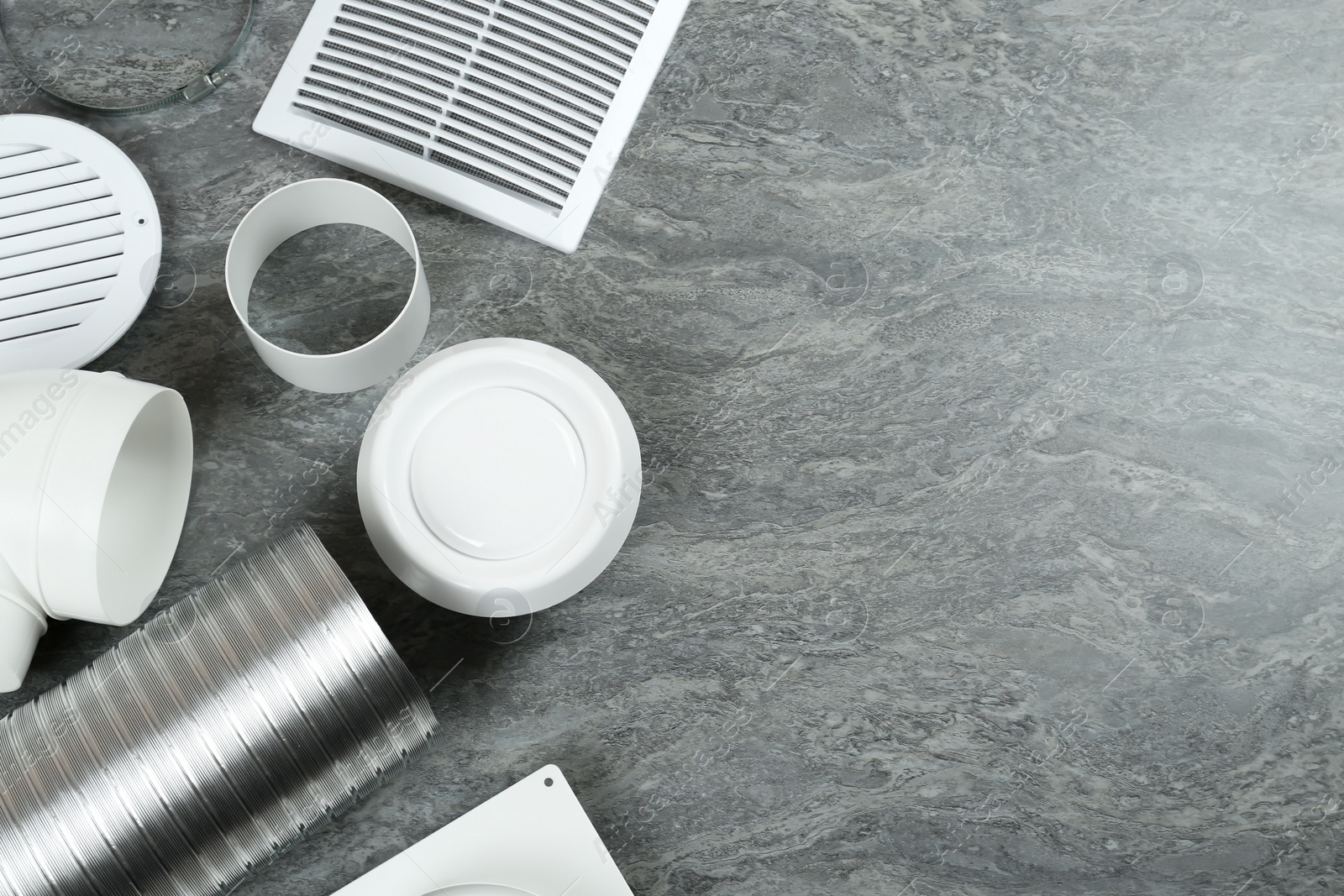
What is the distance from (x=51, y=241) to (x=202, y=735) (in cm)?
56

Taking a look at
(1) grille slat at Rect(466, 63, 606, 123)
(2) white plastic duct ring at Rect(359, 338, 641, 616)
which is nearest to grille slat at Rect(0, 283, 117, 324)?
(2) white plastic duct ring at Rect(359, 338, 641, 616)

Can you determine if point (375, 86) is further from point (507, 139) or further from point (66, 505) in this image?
point (66, 505)

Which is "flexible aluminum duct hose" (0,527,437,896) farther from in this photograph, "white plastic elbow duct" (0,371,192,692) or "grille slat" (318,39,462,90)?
"grille slat" (318,39,462,90)

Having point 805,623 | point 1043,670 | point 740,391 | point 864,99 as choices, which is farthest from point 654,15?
point 1043,670

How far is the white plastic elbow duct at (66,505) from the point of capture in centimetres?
77

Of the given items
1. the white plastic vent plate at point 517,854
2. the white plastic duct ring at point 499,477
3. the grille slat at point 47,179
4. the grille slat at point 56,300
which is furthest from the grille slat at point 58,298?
the white plastic vent plate at point 517,854

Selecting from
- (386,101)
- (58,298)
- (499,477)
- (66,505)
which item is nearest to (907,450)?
(499,477)

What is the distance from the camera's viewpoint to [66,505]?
30.1 inches

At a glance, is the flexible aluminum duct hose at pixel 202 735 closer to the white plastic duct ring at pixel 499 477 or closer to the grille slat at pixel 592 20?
the white plastic duct ring at pixel 499 477

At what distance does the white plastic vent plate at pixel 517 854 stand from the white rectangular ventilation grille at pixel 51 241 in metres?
0.66

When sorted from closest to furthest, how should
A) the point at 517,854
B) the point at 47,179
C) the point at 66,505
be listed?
the point at 66,505
the point at 517,854
the point at 47,179

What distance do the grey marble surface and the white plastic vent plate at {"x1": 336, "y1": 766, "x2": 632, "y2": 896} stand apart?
88mm

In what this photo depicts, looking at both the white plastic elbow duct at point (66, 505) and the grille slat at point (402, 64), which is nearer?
the white plastic elbow duct at point (66, 505)

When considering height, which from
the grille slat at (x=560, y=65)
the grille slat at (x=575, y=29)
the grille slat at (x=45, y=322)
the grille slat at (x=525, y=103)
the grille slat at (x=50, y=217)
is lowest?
the grille slat at (x=45, y=322)
